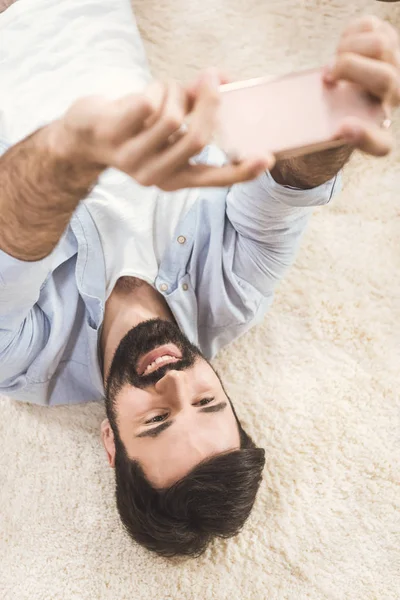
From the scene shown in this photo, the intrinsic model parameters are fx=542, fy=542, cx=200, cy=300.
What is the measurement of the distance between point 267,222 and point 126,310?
291mm

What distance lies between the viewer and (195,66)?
1201mm

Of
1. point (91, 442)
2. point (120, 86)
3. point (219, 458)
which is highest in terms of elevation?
point (120, 86)

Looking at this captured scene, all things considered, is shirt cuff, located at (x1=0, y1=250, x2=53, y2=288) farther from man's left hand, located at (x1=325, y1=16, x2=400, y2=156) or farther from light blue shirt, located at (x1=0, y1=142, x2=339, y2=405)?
man's left hand, located at (x1=325, y1=16, x2=400, y2=156)

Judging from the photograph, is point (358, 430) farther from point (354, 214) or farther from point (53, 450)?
Result: point (53, 450)

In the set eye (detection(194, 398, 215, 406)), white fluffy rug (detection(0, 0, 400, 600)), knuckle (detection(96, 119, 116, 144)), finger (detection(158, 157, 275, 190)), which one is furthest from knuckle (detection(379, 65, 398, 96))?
white fluffy rug (detection(0, 0, 400, 600))

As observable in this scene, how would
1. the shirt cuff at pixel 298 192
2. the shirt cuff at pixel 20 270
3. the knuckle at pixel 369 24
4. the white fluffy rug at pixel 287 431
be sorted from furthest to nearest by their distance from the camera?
the white fluffy rug at pixel 287 431 < the shirt cuff at pixel 298 192 < the shirt cuff at pixel 20 270 < the knuckle at pixel 369 24

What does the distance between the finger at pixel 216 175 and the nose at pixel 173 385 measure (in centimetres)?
41

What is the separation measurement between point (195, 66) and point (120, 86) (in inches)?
12.7

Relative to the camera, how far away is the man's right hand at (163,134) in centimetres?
42

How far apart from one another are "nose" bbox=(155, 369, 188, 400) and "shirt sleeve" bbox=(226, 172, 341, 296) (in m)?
0.23

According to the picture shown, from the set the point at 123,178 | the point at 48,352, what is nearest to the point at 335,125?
the point at 123,178

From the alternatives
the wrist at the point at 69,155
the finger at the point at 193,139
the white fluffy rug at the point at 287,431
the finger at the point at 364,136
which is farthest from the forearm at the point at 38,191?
the white fluffy rug at the point at 287,431

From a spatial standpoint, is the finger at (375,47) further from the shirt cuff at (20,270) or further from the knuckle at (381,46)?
the shirt cuff at (20,270)

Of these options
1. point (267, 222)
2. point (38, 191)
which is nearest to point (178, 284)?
point (267, 222)
